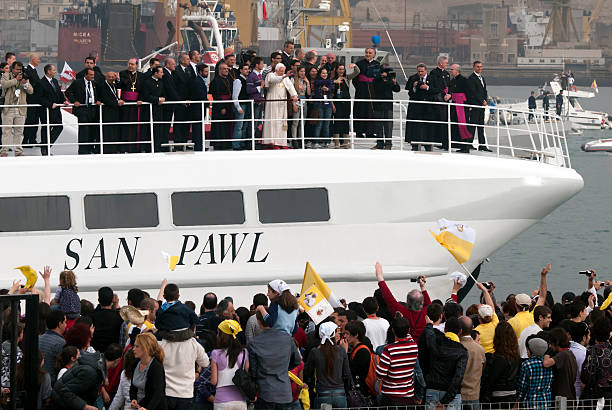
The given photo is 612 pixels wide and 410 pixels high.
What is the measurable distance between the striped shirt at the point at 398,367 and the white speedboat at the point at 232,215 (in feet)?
21.1

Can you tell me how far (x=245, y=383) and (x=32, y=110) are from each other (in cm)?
928

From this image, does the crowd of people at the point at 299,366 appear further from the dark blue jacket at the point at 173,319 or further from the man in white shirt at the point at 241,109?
the man in white shirt at the point at 241,109

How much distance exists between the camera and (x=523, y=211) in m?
17.3

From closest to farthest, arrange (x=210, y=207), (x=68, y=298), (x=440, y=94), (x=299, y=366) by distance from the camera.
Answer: (x=299, y=366)
(x=68, y=298)
(x=210, y=207)
(x=440, y=94)

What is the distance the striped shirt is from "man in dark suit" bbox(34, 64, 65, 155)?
8.44 m

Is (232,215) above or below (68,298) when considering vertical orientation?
above

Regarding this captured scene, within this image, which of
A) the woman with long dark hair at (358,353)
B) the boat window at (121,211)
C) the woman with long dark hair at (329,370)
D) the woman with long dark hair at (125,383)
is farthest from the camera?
the boat window at (121,211)

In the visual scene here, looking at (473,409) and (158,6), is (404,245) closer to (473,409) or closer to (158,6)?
(473,409)

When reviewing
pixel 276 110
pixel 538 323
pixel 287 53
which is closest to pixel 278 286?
pixel 538 323

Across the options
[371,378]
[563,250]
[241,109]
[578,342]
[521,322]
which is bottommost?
[563,250]

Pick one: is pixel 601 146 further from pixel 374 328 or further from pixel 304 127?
pixel 374 328

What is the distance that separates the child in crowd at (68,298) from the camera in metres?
13.1

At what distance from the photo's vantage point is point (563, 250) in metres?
43.7

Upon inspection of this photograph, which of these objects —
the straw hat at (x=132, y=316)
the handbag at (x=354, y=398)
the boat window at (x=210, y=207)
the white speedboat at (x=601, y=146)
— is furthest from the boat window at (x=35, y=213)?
the white speedboat at (x=601, y=146)
